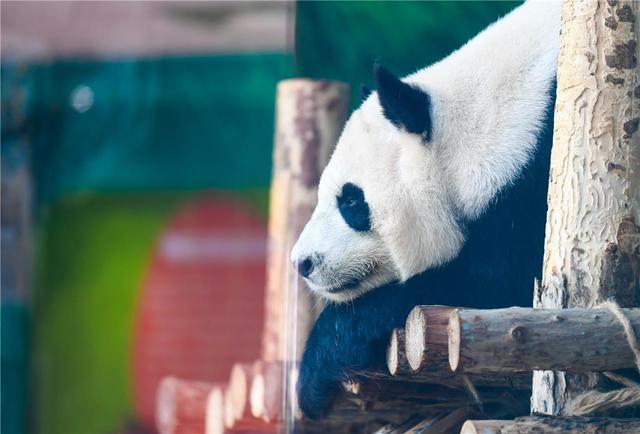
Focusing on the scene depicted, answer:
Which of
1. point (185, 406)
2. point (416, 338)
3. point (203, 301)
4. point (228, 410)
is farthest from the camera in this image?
point (203, 301)

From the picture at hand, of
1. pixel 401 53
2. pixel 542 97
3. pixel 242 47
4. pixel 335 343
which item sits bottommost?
pixel 335 343

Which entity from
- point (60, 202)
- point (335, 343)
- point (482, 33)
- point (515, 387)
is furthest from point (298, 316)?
point (60, 202)

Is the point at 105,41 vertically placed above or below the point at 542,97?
above

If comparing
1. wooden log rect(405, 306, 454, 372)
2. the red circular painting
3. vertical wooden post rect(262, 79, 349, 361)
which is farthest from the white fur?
the red circular painting

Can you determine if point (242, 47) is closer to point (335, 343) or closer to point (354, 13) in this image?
Answer: point (354, 13)

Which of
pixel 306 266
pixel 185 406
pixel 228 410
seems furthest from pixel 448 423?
pixel 185 406

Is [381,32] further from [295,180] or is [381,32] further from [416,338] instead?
[416,338]

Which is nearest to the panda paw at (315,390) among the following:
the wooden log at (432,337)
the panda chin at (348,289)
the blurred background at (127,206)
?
the panda chin at (348,289)

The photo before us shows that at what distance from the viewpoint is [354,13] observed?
6.13 feet

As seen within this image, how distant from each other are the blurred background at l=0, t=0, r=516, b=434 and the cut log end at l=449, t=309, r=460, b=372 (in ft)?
10.6

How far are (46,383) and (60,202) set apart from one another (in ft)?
3.10

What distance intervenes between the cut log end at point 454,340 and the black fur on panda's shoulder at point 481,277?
Result: 1.15ft

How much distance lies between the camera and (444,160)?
1672 mm

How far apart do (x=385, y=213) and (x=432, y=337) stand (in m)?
0.45
